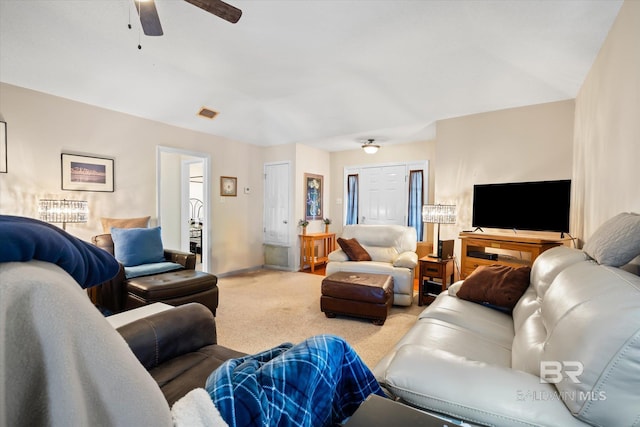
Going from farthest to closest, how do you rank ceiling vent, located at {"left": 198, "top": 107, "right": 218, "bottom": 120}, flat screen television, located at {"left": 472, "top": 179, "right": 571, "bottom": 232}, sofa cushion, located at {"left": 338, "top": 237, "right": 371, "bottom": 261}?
1. ceiling vent, located at {"left": 198, "top": 107, "right": 218, "bottom": 120}
2. sofa cushion, located at {"left": 338, "top": 237, "right": 371, "bottom": 261}
3. flat screen television, located at {"left": 472, "top": 179, "right": 571, "bottom": 232}

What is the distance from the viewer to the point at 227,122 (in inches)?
182

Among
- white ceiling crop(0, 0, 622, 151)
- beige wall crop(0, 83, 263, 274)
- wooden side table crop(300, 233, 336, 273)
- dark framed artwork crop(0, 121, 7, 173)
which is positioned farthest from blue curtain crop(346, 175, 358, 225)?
dark framed artwork crop(0, 121, 7, 173)

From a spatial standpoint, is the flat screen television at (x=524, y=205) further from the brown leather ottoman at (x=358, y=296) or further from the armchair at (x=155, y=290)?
the armchair at (x=155, y=290)

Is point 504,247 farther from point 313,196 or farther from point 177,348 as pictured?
point 313,196

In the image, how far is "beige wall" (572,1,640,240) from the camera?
1.66 meters

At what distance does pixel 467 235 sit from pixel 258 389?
336 centimetres

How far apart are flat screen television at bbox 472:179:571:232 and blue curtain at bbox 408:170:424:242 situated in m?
1.70

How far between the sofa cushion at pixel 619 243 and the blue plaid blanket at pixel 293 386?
124cm

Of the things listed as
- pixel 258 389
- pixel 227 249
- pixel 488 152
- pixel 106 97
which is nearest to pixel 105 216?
pixel 106 97

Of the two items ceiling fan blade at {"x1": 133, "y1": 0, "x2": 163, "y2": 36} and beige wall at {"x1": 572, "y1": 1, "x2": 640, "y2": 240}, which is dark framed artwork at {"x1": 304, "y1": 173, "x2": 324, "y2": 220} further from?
beige wall at {"x1": 572, "y1": 1, "x2": 640, "y2": 240}

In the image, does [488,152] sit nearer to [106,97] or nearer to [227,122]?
[227,122]

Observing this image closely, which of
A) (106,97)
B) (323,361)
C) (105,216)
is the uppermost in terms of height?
(106,97)

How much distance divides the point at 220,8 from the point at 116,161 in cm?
286

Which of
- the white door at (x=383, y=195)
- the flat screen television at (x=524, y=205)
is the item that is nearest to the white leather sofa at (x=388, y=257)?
the flat screen television at (x=524, y=205)
